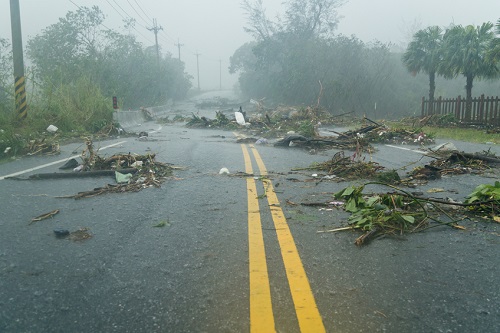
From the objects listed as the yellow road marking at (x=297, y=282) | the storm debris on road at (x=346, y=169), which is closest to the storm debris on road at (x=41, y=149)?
the storm debris on road at (x=346, y=169)

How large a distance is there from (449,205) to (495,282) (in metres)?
2.07

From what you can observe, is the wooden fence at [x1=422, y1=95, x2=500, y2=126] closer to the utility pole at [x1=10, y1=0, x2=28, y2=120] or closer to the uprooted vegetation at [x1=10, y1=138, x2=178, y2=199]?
the uprooted vegetation at [x1=10, y1=138, x2=178, y2=199]

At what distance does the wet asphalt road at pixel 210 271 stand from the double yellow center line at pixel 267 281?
0.16ft

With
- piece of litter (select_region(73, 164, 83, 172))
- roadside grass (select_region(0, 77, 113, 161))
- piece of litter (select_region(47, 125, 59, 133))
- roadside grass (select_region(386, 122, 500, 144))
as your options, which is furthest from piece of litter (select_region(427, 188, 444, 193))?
piece of litter (select_region(47, 125, 59, 133))

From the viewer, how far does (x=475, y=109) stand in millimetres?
22266

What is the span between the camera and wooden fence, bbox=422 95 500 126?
66.3 ft

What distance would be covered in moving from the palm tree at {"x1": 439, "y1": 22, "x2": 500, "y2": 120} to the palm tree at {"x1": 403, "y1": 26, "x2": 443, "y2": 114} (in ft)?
5.17

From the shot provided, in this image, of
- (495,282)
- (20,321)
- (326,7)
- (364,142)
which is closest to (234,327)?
(20,321)

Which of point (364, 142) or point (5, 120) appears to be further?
point (5, 120)

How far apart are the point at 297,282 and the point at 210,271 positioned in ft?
2.26

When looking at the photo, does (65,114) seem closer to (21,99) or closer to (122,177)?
(21,99)

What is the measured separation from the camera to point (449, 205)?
16.0 ft

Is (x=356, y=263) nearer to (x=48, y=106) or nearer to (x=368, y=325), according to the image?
(x=368, y=325)

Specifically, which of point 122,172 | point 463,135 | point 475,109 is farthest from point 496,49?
point 122,172
